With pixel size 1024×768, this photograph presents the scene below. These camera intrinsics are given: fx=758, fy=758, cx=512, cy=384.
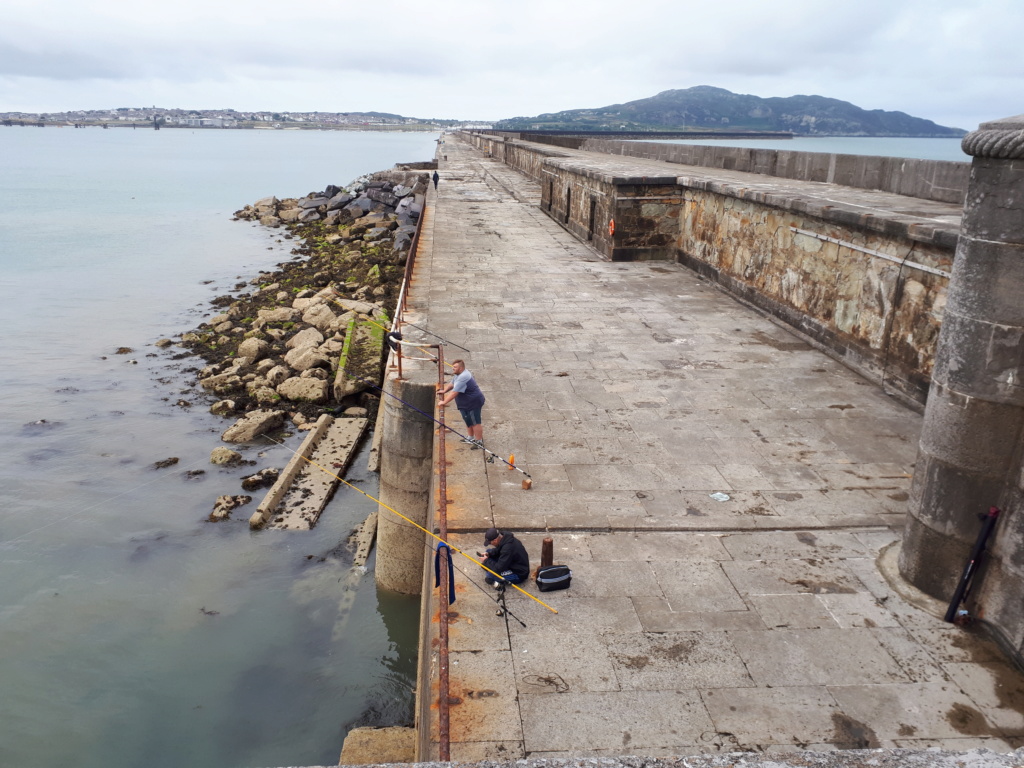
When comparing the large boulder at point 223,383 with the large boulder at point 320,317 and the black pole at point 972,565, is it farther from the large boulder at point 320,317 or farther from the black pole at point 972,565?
the black pole at point 972,565

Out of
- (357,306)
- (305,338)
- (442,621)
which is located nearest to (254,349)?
(305,338)

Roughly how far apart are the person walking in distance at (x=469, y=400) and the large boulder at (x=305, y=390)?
700 centimetres

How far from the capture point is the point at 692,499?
6387 mm

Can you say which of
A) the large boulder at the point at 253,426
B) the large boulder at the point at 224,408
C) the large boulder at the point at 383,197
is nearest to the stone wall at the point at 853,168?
the large boulder at the point at 253,426

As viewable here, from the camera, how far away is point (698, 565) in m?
5.50

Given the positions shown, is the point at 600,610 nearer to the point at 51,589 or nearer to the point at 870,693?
the point at 870,693

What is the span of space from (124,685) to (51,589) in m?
2.39

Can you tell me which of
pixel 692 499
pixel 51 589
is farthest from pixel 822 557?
pixel 51 589

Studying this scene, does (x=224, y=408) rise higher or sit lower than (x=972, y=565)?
lower

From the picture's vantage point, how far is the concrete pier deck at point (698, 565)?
4.11m

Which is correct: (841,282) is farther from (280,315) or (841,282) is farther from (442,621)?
(280,315)

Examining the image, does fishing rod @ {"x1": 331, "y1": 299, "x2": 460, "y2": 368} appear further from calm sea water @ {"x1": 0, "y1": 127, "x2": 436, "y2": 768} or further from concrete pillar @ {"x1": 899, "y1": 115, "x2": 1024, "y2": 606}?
concrete pillar @ {"x1": 899, "y1": 115, "x2": 1024, "y2": 606}

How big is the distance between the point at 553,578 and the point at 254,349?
493 inches

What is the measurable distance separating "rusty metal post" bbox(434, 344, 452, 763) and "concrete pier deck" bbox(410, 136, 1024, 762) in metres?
0.12
